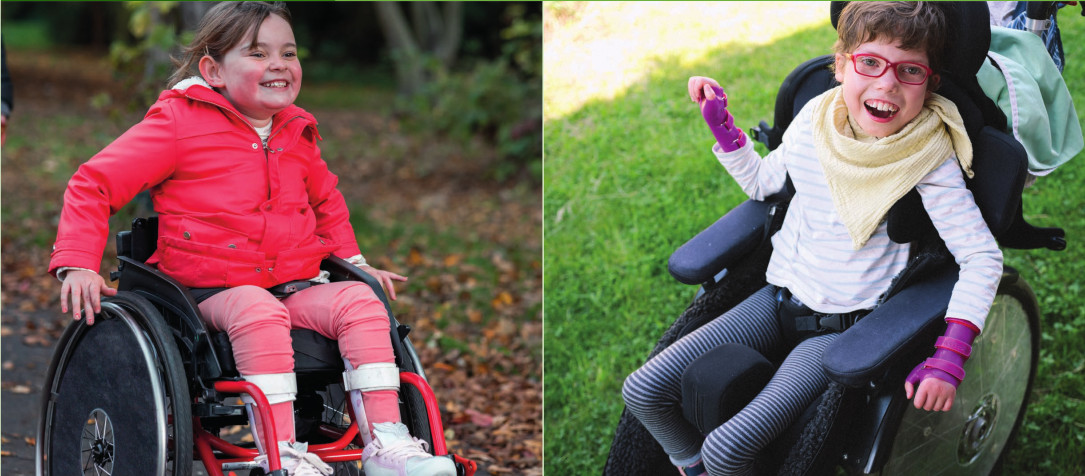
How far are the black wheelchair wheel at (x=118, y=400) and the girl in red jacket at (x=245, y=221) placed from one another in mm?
95

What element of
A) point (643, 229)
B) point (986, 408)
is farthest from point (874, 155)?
point (643, 229)

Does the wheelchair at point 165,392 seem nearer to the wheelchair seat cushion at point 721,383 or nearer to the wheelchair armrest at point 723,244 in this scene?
the wheelchair seat cushion at point 721,383

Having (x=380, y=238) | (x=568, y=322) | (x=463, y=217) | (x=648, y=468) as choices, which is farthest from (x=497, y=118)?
(x=648, y=468)

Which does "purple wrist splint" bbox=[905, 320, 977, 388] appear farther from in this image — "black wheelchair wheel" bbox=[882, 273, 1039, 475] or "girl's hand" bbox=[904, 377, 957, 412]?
"black wheelchair wheel" bbox=[882, 273, 1039, 475]

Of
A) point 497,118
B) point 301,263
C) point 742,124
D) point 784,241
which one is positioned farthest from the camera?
point 497,118

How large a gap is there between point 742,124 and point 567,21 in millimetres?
626

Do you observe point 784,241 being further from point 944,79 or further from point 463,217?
point 463,217

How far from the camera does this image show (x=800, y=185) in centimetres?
266

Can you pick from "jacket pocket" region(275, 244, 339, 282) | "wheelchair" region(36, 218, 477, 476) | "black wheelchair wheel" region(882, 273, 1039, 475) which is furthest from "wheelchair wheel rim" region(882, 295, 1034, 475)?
"jacket pocket" region(275, 244, 339, 282)

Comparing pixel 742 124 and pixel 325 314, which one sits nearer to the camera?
pixel 325 314

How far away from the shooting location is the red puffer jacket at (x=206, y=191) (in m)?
2.33

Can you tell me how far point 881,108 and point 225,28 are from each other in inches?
61.9

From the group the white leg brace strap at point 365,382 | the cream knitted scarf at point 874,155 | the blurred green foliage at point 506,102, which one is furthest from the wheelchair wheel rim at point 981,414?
the blurred green foliage at point 506,102

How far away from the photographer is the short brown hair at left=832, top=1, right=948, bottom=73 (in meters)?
2.31
